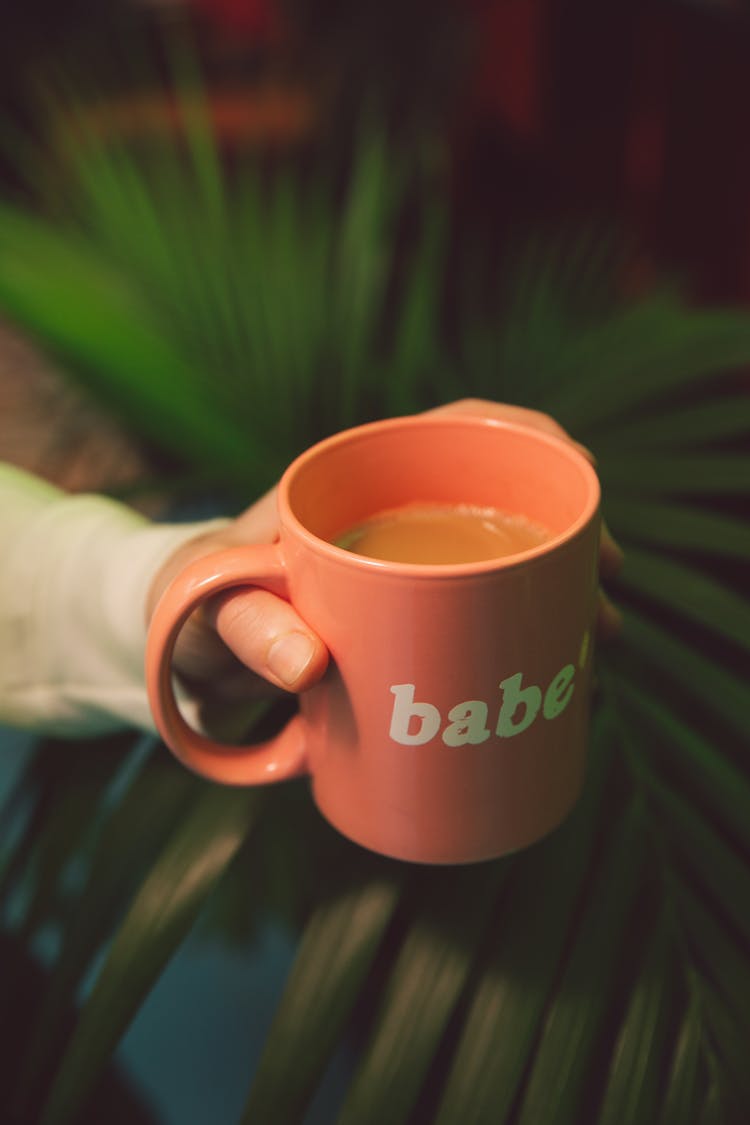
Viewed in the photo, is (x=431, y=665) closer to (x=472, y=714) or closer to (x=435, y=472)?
(x=472, y=714)

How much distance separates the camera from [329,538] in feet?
1.41

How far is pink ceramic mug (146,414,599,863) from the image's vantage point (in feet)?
1.02

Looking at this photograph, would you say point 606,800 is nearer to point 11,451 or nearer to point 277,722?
point 277,722

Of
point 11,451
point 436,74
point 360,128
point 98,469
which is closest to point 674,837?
point 98,469

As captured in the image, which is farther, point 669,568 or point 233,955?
point 233,955

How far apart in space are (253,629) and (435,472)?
128 millimetres

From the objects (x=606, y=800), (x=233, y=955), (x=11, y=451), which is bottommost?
(x=233, y=955)

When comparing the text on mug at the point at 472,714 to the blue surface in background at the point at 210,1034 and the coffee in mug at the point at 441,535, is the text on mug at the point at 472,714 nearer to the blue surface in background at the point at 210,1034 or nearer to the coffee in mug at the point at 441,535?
the coffee in mug at the point at 441,535

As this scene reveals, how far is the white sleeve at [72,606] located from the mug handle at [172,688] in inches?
3.7

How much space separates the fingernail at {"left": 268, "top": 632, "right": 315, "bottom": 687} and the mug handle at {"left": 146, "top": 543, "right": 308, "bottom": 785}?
1.0 inches

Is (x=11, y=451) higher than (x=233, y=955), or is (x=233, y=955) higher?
(x=11, y=451)

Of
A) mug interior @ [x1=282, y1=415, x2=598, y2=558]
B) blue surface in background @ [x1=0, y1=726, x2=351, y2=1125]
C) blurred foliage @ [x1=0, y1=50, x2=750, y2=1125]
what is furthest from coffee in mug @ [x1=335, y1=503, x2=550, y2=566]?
blue surface in background @ [x1=0, y1=726, x2=351, y2=1125]

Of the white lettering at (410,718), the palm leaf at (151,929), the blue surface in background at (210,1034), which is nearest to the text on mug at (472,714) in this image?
the white lettering at (410,718)

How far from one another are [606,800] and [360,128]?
165cm
